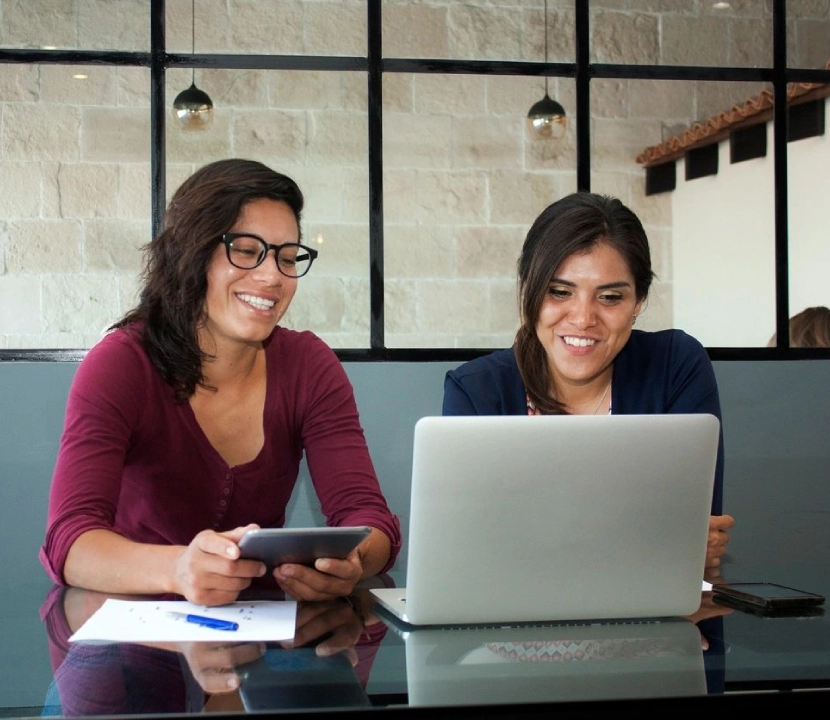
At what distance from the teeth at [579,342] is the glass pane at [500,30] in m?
1.47

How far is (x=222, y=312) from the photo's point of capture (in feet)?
6.06

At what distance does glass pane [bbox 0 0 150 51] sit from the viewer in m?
3.01

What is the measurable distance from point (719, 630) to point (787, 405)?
6.84ft

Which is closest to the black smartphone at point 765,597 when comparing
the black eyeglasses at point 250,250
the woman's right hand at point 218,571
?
the woman's right hand at point 218,571

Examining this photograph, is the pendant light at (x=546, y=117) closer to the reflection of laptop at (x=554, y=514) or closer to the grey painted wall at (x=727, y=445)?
the grey painted wall at (x=727, y=445)

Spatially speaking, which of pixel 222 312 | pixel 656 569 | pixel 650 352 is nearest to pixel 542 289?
pixel 650 352

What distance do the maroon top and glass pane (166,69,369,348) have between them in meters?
1.18

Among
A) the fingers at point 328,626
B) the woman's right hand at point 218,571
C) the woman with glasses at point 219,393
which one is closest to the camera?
the fingers at point 328,626

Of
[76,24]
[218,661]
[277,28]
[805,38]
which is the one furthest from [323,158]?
[218,661]

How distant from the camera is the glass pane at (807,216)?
3314 mm

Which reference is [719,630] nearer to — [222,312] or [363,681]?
[363,681]

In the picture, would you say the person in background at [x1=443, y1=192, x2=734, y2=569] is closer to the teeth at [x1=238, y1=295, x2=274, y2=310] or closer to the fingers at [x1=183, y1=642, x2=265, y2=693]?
the teeth at [x1=238, y1=295, x2=274, y2=310]

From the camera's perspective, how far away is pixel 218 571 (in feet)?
4.00

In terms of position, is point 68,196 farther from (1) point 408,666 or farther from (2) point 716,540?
(1) point 408,666
